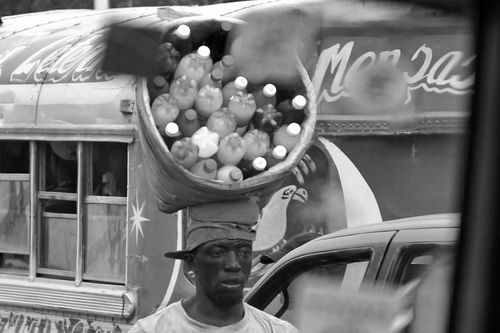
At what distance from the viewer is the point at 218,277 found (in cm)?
282

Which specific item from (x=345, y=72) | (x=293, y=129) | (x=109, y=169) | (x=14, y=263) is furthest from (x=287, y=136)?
(x=14, y=263)

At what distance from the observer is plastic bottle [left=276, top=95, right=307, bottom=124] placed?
2953mm

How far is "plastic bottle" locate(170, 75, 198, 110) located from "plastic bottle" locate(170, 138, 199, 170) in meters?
0.12

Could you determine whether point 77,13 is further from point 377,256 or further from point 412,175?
point 377,256

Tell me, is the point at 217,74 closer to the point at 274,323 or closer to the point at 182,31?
the point at 182,31

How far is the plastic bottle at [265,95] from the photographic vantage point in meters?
2.89

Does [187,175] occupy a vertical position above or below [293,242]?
above

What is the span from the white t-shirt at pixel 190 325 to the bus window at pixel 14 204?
4971mm

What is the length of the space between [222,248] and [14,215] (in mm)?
5157

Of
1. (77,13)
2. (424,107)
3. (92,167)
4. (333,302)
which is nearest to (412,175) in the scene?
(424,107)

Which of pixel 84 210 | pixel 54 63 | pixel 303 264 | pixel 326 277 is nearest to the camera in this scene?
pixel 326 277

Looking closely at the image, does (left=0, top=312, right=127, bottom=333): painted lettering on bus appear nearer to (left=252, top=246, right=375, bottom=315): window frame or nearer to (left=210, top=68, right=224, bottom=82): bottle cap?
(left=252, top=246, right=375, bottom=315): window frame

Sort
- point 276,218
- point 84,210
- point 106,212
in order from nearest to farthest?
point 276,218 < point 106,212 < point 84,210

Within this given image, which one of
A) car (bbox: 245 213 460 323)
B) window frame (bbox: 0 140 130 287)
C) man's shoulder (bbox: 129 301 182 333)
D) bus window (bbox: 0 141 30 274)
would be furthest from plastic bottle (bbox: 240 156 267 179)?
bus window (bbox: 0 141 30 274)
